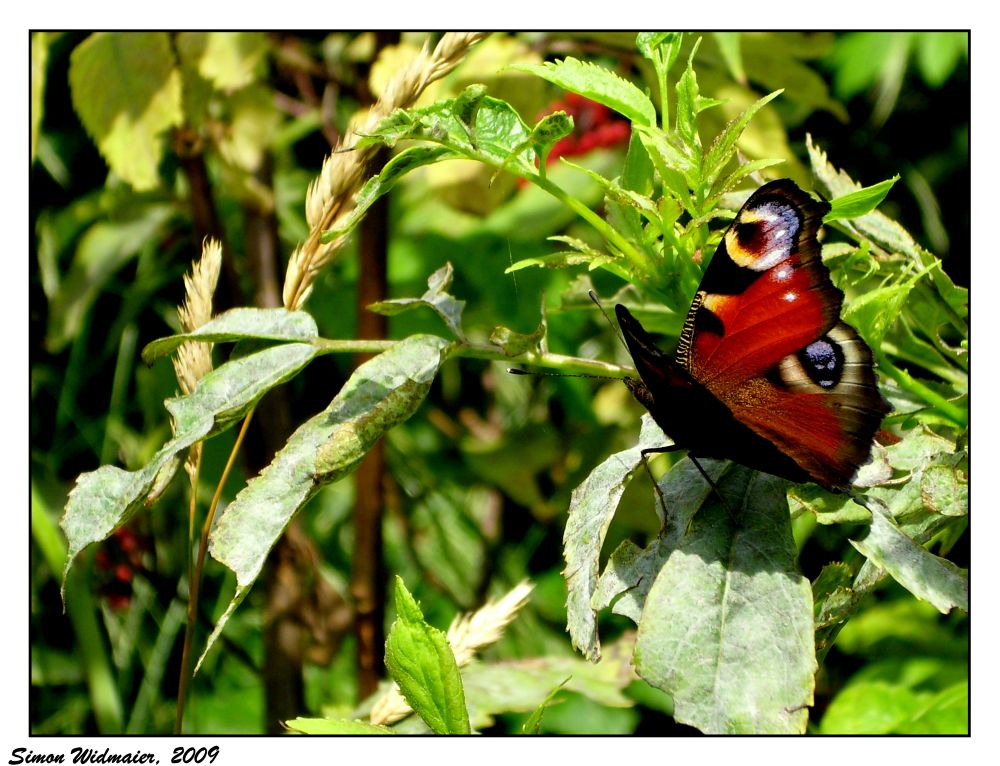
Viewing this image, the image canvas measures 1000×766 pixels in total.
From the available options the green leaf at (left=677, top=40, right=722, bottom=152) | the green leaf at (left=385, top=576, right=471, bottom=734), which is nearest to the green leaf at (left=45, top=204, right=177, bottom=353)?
the green leaf at (left=385, top=576, right=471, bottom=734)

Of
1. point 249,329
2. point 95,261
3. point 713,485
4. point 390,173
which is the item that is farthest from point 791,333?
point 95,261

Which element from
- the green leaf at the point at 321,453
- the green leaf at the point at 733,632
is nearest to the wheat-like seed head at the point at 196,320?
the green leaf at the point at 321,453

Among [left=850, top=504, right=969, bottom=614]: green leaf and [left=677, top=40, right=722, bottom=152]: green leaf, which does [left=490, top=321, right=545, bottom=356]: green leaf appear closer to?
[left=677, top=40, right=722, bottom=152]: green leaf

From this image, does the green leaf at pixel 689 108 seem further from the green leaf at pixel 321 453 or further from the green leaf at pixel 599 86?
the green leaf at pixel 321 453
